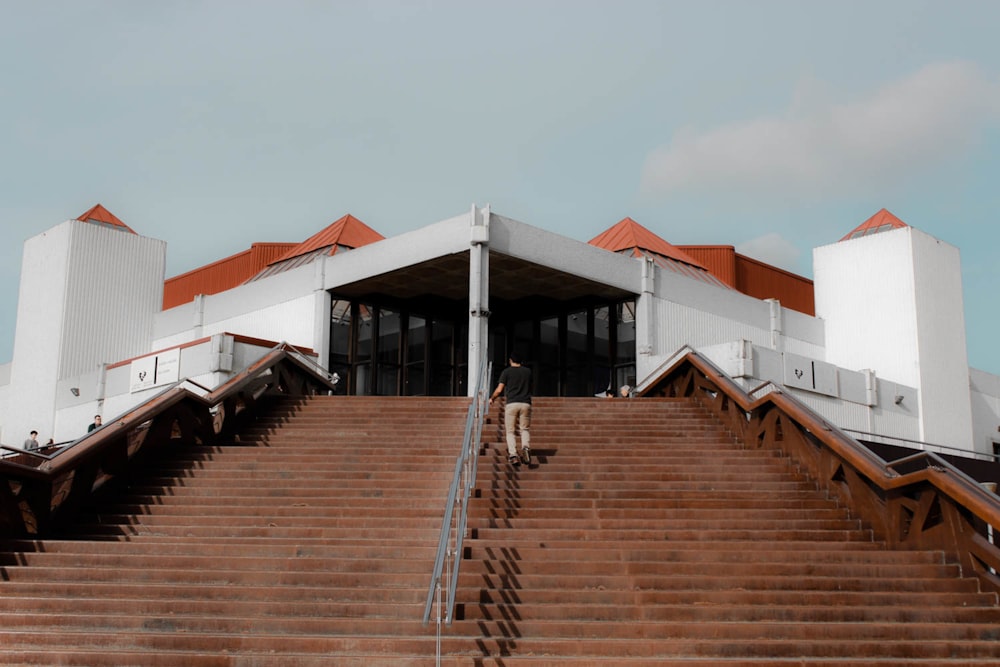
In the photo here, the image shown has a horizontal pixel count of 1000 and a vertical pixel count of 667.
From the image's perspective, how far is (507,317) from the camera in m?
31.0

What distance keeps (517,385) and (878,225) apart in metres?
21.1

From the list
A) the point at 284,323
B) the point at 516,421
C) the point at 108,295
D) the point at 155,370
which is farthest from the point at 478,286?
the point at 108,295

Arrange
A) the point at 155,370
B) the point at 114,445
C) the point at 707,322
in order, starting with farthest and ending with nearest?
the point at 707,322 → the point at 155,370 → the point at 114,445

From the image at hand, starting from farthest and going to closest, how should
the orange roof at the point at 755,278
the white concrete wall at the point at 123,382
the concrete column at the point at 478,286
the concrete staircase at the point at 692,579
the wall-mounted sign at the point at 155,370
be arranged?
the orange roof at the point at 755,278 < the concrete column at the point at 478,286 < the wall-mounted sign at the point at 155,370 < the white concrete wall at the point at 123,382 < the concrete staircase at the point at 692,579

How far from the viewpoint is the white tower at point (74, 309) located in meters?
Answer: 29.9

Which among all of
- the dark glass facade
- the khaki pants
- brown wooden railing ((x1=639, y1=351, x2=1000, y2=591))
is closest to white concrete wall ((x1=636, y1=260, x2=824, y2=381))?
the dark glass facade

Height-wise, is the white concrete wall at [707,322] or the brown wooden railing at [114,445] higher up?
the white concrete wall at [707,322]

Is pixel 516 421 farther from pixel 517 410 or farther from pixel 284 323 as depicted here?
pixel 284 323

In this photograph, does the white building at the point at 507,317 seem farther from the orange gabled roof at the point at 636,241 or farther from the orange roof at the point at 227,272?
the orange roof at the point at 227,272

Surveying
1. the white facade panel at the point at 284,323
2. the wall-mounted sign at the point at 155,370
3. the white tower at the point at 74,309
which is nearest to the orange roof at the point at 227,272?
the white tower at the point at 74,309

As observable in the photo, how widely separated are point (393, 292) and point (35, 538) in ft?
58.1

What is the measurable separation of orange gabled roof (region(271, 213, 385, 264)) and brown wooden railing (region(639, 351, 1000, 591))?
673 inches

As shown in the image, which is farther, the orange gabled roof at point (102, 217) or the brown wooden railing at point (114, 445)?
the orange gabled roof at point (102, 217)

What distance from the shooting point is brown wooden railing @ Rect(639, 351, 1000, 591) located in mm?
10094
